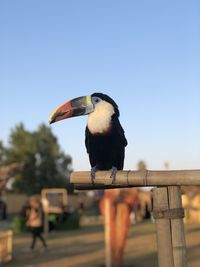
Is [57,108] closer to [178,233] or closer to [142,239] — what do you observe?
[178,233]

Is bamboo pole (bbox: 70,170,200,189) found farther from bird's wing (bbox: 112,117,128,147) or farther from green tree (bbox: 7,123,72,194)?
green tree (bbox: 7,123,72,194)

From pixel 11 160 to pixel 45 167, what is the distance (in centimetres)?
367

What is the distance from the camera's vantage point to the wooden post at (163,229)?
2.79 m

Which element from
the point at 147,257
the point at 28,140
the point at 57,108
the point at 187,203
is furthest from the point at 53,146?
the point at 57,108

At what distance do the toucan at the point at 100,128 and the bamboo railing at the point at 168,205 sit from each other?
0.74 ft

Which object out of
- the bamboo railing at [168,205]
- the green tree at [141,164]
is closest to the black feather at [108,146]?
the bamboo railing at [168,205]

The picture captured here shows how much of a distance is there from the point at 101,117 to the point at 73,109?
227 millimetres

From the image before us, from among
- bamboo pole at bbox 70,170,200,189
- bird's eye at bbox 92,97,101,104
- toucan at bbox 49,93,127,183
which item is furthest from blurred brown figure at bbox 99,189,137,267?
bird's eye at bbox 92,97,101,104

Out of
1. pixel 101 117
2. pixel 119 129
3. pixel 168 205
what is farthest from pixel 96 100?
pixel 168 205

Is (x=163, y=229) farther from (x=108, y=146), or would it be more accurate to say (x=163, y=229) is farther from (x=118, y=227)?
(x=118, y=227)

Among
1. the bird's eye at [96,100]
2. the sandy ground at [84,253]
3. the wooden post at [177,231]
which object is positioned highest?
the bird's eye at [96,100]

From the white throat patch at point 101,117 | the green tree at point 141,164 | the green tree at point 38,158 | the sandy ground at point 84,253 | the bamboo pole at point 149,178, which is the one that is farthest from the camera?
the green tree at point 141,164

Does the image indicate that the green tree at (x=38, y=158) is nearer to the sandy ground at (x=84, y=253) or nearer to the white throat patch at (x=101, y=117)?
the sandy ground at (x=84, y=253)

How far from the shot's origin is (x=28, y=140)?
41688 mm
